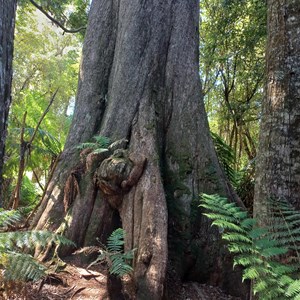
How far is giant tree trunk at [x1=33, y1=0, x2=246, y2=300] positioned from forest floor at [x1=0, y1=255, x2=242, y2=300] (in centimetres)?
16

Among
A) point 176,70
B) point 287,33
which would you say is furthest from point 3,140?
point 176,70

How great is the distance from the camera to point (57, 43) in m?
21.5

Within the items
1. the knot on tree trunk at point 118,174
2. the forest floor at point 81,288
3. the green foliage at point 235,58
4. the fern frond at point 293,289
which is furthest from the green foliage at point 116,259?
the green foliage at point 235,58

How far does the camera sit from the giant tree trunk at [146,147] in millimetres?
2877

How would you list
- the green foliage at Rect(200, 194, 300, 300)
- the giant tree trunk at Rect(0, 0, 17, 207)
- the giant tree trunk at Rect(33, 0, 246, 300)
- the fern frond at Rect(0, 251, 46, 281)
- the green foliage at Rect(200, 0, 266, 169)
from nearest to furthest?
the giant tree trunk at Rect(0, 0, 17, 207)
the green foliage at Rect(200, 194, 300, 300)
the fern frond at Rect(0, 251, 46, 281)
the giant tree trunk at Rect(33, 0, 246, 300)
the green foliage at Rect(200, 0, 266, 169)

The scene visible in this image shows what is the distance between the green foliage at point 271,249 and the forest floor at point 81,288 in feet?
2.77

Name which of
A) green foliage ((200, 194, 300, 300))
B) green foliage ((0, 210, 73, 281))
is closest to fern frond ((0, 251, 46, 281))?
green foliage ((0, 210, 73, 281))

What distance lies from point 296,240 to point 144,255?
1147 mm

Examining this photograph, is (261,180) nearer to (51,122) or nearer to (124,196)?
(124,196)

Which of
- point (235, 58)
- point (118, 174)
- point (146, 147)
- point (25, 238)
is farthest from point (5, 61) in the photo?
point (235, 58)

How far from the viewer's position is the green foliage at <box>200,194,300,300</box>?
1786 millimetres

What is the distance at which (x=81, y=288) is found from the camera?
259 cm

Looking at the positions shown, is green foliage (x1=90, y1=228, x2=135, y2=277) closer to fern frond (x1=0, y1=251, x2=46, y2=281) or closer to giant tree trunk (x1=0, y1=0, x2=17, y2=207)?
fern frond (x1=0, y1=251, x2=46, y2=281)

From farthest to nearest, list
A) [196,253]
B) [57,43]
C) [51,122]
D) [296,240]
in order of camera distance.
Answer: [57,43], [51,122], [196,253], [296,240]
